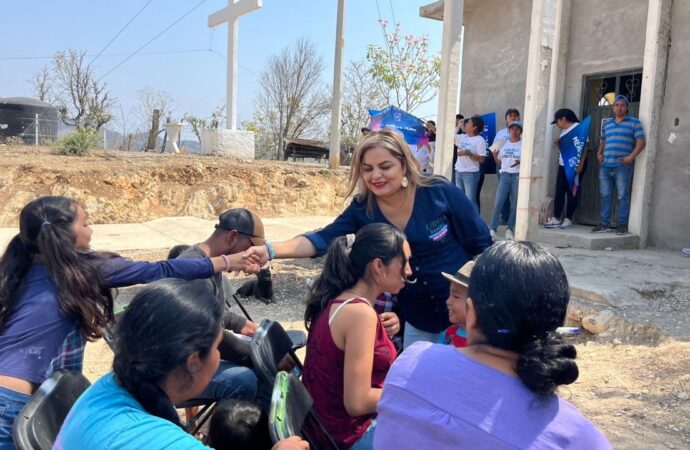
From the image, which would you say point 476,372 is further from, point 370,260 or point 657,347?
point 657,347

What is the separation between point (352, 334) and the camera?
2016 millimetres

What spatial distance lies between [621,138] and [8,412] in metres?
Result: 6.86

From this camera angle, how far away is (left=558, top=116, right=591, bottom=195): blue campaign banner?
25.2 feet

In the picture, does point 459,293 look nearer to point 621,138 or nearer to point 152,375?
point 152,375

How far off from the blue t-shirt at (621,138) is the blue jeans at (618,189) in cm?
15

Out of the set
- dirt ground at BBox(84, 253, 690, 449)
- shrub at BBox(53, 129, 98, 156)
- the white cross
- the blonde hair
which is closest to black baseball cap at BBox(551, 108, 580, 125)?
dirt ground at BBox(84, 253, 690, 449)

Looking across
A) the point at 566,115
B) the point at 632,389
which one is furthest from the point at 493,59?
the point at 632,389

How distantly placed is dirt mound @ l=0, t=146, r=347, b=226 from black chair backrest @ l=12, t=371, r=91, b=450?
1020 cm

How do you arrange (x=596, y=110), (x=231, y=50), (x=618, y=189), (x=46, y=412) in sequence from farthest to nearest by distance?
(x=231, y=50) → (x=596, y=110) → (x=618, y=189) → (x=46, y=412)

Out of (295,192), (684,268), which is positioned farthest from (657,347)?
(295,192)

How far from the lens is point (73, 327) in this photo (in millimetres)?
2232

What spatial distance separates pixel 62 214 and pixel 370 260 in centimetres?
126

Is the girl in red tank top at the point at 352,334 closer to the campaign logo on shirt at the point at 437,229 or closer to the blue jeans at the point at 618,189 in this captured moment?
the campaign logo on shirt at the point at 437,229

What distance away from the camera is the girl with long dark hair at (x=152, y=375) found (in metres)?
1.33
